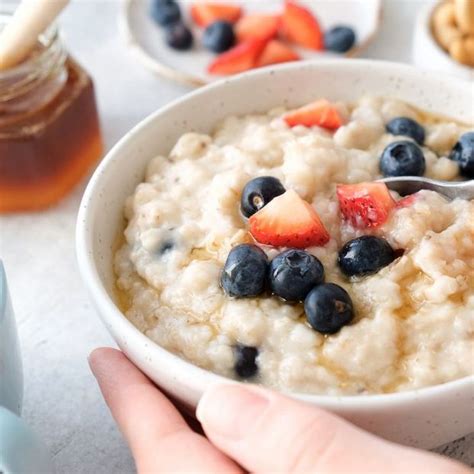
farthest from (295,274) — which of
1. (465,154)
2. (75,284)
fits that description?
(75,284)

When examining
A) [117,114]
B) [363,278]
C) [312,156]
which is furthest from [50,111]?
[363,278]

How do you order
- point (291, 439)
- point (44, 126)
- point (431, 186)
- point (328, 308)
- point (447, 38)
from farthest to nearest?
point (447, 38)
point (44, 126)
point (431, 186)
point (328, 308)
point (291, 439)

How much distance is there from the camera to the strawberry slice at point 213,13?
2.47 meters

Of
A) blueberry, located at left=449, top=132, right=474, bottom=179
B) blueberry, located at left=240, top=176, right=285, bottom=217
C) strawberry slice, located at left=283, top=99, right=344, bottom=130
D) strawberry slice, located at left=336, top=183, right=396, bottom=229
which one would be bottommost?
blueberry, located at left=449, top=132, right=474, bottom=179

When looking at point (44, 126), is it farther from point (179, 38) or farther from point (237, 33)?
point (237, 33)

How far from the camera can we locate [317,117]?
5.52 feet

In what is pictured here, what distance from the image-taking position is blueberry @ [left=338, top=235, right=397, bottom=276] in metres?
1.35

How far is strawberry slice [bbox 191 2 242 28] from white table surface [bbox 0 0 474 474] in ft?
0.77

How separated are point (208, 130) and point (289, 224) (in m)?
0.45

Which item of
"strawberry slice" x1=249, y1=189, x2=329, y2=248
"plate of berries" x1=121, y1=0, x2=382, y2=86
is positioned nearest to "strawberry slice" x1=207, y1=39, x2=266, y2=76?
"plate of berries" x1=121, y1=0, x2=382, y2=86

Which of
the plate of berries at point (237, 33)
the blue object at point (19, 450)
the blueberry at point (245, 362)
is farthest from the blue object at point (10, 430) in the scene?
the plate of berries at point (237, 33)

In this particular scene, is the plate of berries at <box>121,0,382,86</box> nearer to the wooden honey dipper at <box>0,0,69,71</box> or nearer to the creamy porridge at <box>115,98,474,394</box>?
the wooden honey dipper at <box>0,0,69,71</box>

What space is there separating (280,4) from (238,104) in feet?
2.91

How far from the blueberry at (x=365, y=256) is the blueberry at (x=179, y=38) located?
1.19 m
